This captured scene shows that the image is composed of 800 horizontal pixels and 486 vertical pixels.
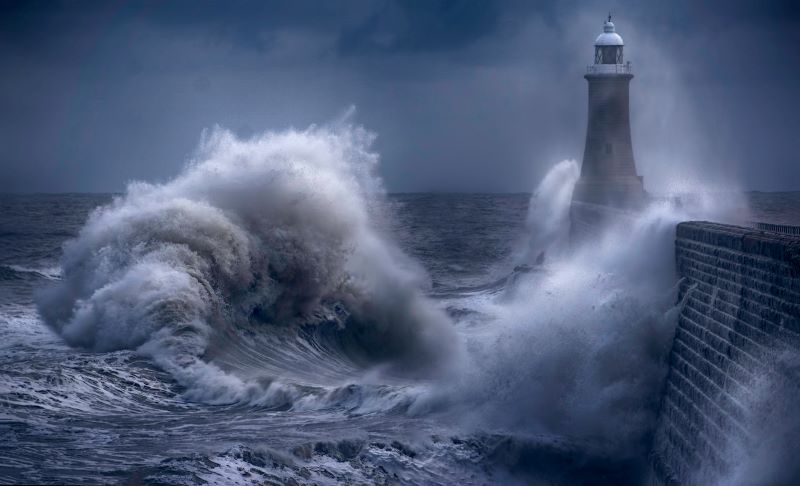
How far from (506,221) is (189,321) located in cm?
3550

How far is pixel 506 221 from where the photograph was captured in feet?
159

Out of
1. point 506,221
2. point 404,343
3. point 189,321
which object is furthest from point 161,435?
point 506,221

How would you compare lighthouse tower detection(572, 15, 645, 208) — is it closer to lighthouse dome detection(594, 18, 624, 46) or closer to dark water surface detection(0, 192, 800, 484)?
lighthouse dome detection(594, 18, 624, 46)

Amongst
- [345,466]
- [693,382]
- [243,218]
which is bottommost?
[345,466]

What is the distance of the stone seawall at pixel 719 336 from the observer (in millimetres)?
8102

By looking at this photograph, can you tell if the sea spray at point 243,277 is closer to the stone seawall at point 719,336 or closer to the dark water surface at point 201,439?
the dark water surface at point 201,439

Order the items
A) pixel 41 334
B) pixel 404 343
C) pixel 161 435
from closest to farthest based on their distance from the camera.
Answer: pixel 161 435
pixel 41 334
pixel 404 343

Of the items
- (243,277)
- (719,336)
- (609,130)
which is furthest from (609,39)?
(719,336)

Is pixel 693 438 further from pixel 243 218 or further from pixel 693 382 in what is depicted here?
pixel 243 218

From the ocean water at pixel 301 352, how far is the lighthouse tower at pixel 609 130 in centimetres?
528

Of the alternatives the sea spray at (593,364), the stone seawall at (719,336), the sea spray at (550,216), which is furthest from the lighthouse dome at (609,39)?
the stone seawall at (719,336)

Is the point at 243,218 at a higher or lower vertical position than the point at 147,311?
higher

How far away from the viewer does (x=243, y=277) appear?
55.6 feet

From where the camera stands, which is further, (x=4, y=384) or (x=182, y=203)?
(x=182, y=203)
